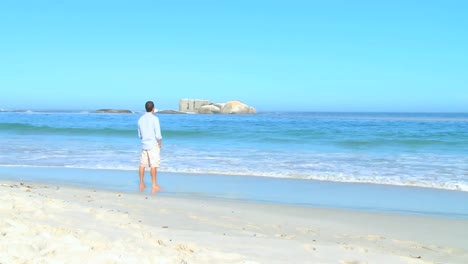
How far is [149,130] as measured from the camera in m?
8.82

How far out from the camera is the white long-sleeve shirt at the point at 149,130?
8758 millimetres

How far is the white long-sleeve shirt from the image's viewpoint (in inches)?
345

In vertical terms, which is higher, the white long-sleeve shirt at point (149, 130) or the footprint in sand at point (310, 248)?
the white long-sleeve shirt at point (149, 130)

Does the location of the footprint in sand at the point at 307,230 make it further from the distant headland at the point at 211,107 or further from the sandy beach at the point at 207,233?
the distant headland at the point at 211,107

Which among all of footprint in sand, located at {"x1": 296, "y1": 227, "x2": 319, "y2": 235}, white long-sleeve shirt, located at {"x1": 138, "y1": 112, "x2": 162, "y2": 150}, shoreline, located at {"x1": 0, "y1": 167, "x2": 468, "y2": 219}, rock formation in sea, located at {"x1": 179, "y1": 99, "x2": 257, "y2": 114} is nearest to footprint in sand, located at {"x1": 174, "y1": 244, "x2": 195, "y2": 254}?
footprint in sand, located at {"x1": 296, "y1": 227, "x2": 319, "y2": 235}

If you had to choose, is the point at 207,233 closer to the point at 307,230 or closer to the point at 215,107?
the point at 307,230

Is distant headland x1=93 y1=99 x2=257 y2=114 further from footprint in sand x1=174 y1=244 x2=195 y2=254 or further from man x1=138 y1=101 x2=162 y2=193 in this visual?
footprint in sand x1=174 y1=244 x2=195 y2=254

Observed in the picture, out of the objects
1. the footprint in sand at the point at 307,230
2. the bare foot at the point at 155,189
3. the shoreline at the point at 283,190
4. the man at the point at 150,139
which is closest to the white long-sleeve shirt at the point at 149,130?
the man at the point at 150,139

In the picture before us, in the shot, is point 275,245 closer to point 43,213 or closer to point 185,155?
point 43,213

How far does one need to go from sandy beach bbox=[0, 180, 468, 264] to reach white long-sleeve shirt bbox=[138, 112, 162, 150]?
1.41 metres

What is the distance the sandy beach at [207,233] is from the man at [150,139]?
1231 mm

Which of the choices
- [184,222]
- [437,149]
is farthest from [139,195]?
[437,149]

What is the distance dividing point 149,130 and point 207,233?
4.13 meters

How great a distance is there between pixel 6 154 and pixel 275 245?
13.6 m
